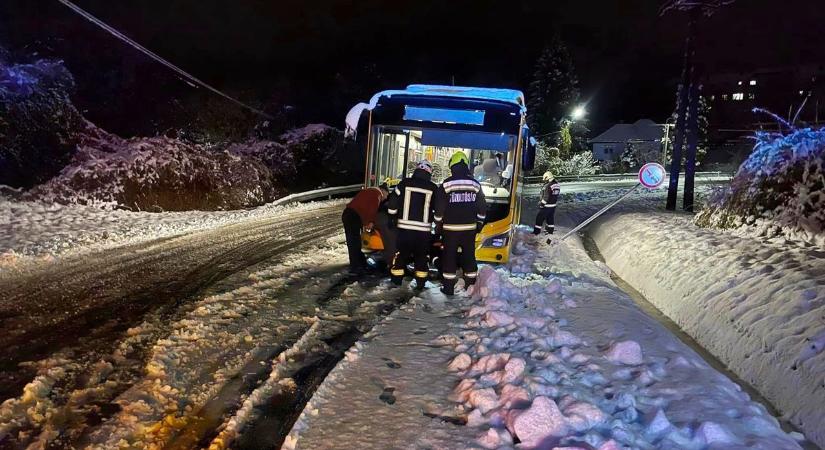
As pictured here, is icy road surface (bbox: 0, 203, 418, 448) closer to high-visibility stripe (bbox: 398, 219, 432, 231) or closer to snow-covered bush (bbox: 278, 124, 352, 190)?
high-visibility stripe (bbox: 398, 219, 432, 231)

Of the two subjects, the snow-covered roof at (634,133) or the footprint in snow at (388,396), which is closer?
the footprint in snow at (388,396)

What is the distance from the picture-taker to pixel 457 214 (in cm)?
812

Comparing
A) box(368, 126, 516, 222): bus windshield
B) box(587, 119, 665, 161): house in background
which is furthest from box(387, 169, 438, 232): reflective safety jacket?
box(587, 119, 665, 161): house in background

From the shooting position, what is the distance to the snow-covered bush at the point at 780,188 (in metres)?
10.5

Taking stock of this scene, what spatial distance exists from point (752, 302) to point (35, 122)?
2061cm

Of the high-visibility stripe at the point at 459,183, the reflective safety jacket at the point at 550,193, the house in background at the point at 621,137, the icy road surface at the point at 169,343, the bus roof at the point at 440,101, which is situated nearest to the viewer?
the icy road surface at the point at 169,343

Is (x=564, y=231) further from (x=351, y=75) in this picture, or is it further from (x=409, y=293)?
(x=351, y=75)

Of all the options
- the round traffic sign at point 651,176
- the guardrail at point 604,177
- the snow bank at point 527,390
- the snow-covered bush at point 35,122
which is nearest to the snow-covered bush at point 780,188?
the round traffic sign at point 651,176

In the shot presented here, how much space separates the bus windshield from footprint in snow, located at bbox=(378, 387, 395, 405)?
18.2ft

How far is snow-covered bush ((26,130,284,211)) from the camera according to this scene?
18219 millimetres

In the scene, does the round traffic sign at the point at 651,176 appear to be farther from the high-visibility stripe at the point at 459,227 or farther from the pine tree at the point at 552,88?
the pine tree at the point at 552,88

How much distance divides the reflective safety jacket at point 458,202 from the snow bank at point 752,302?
3910mm

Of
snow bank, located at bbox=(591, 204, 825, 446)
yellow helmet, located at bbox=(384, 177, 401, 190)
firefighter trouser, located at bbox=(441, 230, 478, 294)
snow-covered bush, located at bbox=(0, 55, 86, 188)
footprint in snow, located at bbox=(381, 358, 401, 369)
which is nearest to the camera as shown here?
footprint in snow, located at bbox=(381, 358, 401, 369)

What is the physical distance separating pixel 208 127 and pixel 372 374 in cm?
2406
